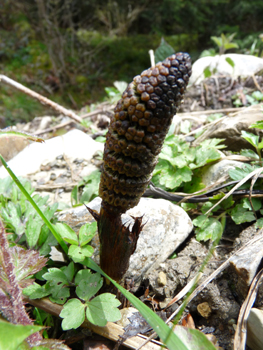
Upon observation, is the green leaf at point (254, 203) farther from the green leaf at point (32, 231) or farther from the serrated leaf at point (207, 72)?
the serrated leaf at point (207, 72)

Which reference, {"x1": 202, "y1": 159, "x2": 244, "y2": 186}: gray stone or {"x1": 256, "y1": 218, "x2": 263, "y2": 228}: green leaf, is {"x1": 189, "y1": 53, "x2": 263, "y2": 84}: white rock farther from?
{"x1": 256, "y1": 218, "x2": 263, "y2": 228}: green leaf

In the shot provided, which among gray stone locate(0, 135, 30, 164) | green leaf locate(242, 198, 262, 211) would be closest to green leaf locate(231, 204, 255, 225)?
green leaf locate(242, 198, 262, 211)

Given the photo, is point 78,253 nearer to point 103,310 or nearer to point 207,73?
point 103,310

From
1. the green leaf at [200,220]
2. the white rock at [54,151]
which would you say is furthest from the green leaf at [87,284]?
the white rock at [54,151]

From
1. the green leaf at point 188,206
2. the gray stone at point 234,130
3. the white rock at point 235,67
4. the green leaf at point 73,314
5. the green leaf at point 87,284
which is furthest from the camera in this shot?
the white rock at point 235,67

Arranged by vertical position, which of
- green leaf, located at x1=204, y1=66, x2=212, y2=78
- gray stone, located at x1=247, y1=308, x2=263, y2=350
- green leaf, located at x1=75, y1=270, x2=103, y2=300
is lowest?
gray stone, located at x1=247, y1=308, x2=263, y2=350

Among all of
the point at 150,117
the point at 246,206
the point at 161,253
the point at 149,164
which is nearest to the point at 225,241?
the point at 246,206

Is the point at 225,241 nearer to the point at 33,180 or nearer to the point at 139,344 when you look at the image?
the point at 139,344
